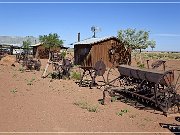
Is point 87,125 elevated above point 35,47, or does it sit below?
below

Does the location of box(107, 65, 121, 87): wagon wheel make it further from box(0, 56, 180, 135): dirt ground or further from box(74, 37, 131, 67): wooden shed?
box(74, 37, 131, 67): wooden shed

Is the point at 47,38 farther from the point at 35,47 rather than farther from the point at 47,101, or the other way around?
the point at 47,101

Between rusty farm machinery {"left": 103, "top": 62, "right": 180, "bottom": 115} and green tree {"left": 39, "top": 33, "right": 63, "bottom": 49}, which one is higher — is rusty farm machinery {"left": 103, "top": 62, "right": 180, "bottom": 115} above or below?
below

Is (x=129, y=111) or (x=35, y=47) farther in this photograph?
(x=35, y=47)

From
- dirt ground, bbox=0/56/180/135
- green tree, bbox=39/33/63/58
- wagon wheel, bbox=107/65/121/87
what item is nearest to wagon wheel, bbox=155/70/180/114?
dirt ground, bbox=0/56/180/135

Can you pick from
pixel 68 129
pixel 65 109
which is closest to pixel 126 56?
pixel 65 109

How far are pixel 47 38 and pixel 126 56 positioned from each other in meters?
22.7

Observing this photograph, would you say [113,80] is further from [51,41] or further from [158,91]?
[51,41]

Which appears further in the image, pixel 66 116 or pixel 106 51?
pixel 106 51

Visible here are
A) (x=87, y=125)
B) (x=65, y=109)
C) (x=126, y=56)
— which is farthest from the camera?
(x=126, y=56)

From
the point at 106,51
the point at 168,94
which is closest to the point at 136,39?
the point at 106,51

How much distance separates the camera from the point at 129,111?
10.3 metres

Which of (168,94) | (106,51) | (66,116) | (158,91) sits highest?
(106,51)

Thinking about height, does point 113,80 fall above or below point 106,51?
below
